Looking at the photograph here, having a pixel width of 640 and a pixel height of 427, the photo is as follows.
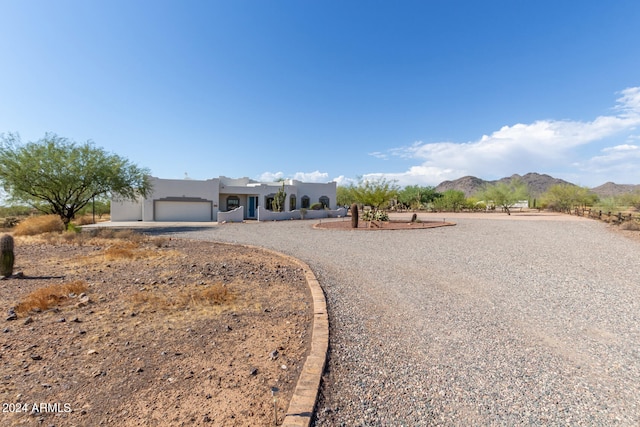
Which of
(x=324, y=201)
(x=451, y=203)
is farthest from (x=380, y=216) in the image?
(x=451, y=203)

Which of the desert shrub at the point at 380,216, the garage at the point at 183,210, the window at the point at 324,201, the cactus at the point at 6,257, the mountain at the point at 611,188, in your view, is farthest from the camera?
the mountain at the point at 611,188

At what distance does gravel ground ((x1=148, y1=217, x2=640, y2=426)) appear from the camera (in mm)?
2537

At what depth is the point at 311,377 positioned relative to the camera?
285 cm

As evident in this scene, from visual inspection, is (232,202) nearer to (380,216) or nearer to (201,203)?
(201,203)

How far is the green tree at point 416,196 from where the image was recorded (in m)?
50.2

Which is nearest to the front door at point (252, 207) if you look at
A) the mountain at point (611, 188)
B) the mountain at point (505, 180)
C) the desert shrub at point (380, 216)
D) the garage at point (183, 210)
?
the garage at point (183, 210)

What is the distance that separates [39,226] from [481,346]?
21.0 m

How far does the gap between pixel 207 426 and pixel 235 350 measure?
1204 mm

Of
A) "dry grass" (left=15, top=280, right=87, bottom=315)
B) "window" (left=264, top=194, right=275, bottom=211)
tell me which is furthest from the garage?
"dry grass" (left=15, top=280, right=87, bottom=315)

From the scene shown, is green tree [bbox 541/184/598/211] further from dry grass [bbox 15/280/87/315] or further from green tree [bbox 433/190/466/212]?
dry grass [bbox 15/280/87/315]

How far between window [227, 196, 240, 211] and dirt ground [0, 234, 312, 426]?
81.8 feet

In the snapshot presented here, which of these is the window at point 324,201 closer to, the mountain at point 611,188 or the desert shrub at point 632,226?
the desert shrub at point 632,226

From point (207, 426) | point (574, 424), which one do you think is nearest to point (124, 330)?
point (207, 426)

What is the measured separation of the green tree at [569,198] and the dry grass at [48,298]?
2076 inches
